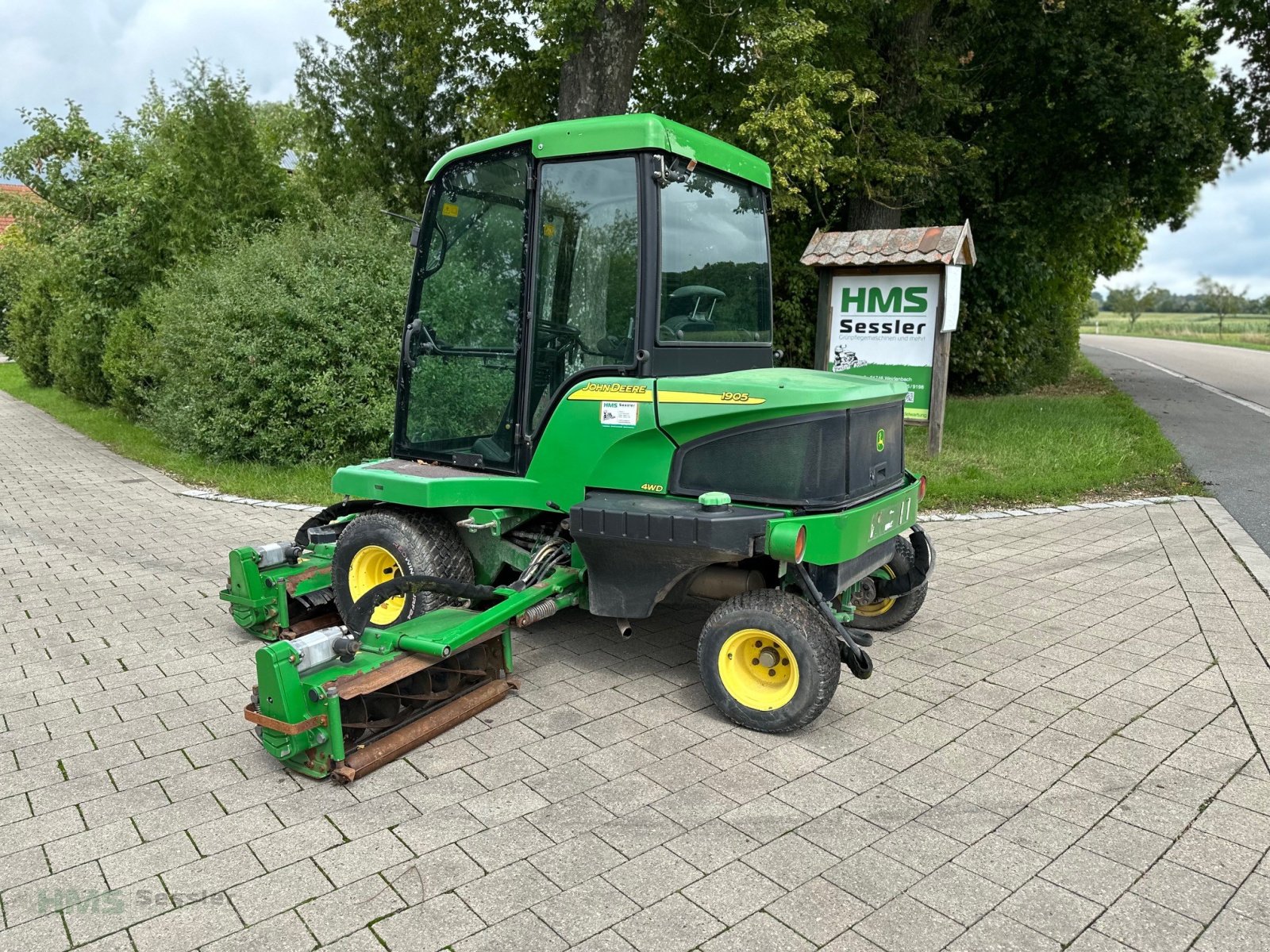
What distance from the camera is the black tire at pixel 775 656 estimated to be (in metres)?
3.87

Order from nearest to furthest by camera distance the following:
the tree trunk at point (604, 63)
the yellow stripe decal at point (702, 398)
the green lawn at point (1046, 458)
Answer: the yellow stripe decal at point (702, 398) < the green lawn at point (1046, 458) < the tree trunk at point (604, 63)

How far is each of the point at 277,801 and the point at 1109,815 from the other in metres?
3.00

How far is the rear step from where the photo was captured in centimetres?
363

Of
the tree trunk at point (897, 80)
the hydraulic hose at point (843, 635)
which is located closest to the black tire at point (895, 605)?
the hydraulic hose at point (843, 635)

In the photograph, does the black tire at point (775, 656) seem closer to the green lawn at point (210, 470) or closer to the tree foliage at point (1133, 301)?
the green lawn at point (210, 470)

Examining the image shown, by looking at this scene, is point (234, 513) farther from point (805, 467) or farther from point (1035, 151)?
point (1035, 151)

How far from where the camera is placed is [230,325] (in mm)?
10109

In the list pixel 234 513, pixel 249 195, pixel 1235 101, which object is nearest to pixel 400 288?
pixel 234 513

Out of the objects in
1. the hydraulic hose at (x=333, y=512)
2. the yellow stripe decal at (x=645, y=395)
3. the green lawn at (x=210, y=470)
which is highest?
the yellow stripe decal at (x=645, y=395)

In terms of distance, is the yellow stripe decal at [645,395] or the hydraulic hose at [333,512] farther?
the hydraulic hose at [333,512]

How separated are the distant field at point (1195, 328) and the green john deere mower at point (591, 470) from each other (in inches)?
1472

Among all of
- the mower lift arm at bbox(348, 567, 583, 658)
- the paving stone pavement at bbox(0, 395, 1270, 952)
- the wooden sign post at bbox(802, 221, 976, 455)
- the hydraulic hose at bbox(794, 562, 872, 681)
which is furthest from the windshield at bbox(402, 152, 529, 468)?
the wooden sign post at bbox(802, 221, 976, 455)

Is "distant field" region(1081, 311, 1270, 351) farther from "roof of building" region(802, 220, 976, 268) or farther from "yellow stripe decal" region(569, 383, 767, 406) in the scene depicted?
"yellow stripe decal" region(569, 383, 767, 406)

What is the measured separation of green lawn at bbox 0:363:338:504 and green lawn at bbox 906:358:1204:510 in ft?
19.5
